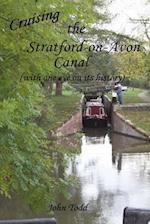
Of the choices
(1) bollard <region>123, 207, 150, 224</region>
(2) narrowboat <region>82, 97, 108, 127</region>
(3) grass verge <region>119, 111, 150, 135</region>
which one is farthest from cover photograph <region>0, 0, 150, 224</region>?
(2) narrowboat <region>82, 97, 108, 127</region>

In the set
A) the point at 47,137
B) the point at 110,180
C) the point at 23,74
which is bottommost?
the point at 110,180

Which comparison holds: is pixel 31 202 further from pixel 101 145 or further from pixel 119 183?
pixel 101 145

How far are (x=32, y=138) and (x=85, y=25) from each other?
143 cm

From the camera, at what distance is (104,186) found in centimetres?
1467

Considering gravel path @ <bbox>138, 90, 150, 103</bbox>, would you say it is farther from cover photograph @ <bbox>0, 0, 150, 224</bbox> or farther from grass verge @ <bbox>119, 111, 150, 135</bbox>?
cover photograph @ <bbox>0, 0, 150, 224</bbox>

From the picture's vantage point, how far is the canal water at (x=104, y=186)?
38.2 ft

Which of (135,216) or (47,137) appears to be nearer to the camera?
(135,216)

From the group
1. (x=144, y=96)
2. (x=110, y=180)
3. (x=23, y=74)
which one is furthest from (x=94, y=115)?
(x=23, y=74)

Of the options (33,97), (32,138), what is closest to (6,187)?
(32,138)

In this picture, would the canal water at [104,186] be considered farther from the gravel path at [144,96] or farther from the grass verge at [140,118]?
the gravel path at [144,96]

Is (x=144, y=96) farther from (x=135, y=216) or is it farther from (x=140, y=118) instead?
(x=135, y=216)

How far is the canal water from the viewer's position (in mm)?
11651

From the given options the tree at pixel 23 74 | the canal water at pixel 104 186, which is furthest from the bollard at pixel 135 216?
the canal water at pixel 104 186

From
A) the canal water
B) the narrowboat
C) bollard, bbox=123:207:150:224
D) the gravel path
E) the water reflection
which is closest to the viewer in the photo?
bollard, bbox=123:207:150:224
